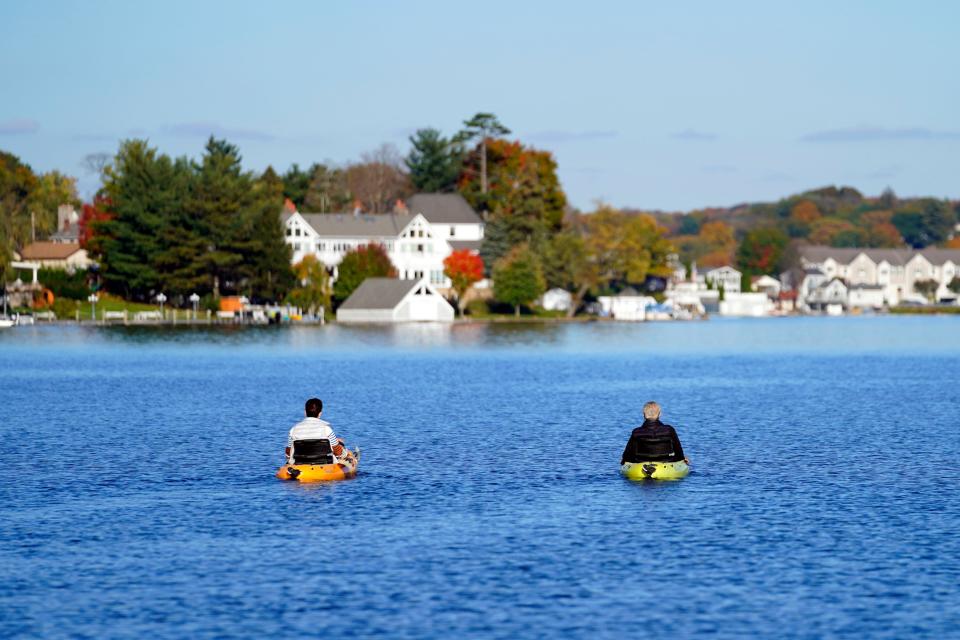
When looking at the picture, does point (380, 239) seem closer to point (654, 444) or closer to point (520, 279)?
point (520, 279)

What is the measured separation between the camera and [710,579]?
2494cm

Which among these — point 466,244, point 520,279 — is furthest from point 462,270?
point 466,244

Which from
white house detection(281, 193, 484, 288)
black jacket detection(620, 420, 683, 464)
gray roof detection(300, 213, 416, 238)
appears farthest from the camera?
gray roof detection(300, 213, 416, 238)

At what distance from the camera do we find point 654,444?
35188mm

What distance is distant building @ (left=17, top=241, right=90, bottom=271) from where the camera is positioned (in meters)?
186

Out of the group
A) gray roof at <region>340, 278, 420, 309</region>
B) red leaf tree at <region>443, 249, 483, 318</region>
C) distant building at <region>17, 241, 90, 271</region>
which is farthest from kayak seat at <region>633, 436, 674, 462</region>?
distant building at <region>17, 241, 90, 271</region>

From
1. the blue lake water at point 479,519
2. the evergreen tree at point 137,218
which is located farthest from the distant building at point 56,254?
the blue lake water at point 479,519

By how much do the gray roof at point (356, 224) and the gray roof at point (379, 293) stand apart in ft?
48.0

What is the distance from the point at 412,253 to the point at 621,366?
9357 centimetres

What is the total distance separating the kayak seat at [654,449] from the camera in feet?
115

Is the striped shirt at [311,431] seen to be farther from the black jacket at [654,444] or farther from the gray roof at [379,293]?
the gray roof at [379,293]

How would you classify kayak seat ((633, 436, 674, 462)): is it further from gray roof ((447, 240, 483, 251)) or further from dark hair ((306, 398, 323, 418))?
gray roof ((447, 240, 483, 251))

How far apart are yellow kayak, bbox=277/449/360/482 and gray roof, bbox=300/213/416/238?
489 feet

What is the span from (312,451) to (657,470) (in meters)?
8.62
